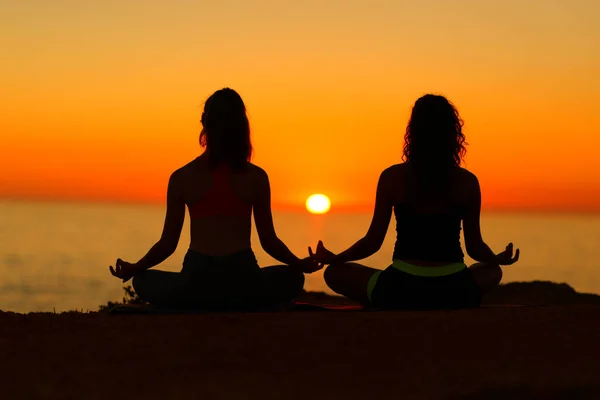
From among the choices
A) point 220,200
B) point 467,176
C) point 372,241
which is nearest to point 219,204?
point 220,200

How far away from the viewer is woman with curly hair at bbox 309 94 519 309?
8.50 metres

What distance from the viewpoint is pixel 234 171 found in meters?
8.46

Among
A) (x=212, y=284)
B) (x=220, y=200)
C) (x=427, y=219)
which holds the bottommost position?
(x=212, y=284)

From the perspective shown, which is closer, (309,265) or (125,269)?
(125,269)

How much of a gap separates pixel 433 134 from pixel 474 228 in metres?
A: 0.95

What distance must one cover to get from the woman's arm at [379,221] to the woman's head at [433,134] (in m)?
0.30

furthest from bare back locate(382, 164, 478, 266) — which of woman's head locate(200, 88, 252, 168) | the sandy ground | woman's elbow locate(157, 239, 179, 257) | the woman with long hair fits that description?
woman's elbow locate(157, 239, 179, 257)

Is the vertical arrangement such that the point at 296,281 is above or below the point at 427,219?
below

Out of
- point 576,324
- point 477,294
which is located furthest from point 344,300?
point 576,324

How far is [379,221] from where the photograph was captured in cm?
869

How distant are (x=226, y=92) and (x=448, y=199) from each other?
2.06 metres

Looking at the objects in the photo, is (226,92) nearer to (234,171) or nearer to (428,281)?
(234,171)

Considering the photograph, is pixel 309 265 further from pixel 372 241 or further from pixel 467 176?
pixel 467 176

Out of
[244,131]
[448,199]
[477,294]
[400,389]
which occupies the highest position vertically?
[244,131]
